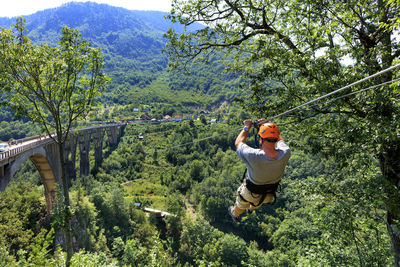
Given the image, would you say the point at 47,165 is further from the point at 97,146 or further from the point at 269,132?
the point at 97,146

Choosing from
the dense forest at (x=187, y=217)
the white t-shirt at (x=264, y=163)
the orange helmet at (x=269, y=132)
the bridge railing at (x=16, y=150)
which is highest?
the orange helmet at (x=269, y=132)

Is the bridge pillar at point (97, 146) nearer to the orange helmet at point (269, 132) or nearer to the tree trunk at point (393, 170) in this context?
the orange helmet at point (269, 132)

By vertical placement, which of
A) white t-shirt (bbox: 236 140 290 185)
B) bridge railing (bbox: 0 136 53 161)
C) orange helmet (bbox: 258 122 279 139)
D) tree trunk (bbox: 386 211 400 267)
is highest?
orange helmet (bbox: 258 122 279 139)

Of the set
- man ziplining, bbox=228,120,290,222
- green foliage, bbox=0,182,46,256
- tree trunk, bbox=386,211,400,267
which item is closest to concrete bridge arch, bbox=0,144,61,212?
Result: green foliage, bbox=0,182,46,256

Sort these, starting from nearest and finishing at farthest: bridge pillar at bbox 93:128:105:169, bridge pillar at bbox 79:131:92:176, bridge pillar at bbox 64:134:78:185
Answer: bridge pillar at bbox 64:134:78:185
bridge pillar at bbox 79:131:92:176
bridge pillar at bbox 93:128:105:169

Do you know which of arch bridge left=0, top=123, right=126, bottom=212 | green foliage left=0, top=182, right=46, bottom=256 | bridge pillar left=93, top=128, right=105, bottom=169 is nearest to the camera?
green foliage left=0, top=182, right=46, bottom=256

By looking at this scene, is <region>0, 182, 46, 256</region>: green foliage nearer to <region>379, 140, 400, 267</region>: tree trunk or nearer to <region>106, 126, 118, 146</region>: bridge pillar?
<region>379, 140, 400, 267</region>: tree trunk

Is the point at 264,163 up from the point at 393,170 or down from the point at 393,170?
up

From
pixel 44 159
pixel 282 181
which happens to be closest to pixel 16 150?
pixel 44 159

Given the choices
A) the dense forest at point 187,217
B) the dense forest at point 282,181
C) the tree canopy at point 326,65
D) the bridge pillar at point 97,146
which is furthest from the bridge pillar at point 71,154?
the tree canopy at point 326,65

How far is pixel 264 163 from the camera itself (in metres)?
3.18

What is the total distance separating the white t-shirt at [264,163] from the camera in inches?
124

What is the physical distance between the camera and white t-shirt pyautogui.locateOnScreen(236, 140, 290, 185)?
315 cm

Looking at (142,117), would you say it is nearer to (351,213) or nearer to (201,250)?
(201,250)
